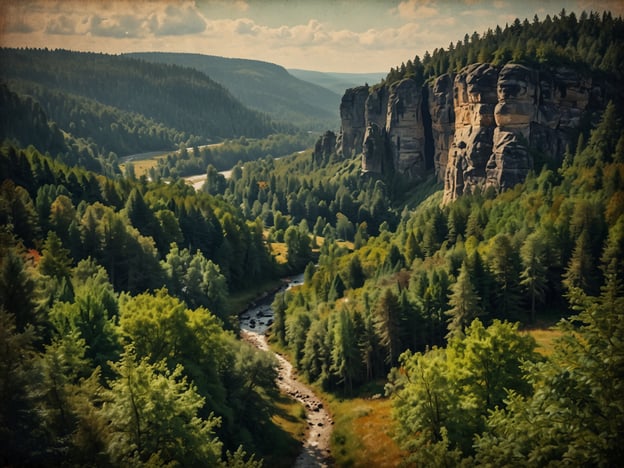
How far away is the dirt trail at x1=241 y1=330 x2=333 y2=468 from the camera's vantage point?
56.7m

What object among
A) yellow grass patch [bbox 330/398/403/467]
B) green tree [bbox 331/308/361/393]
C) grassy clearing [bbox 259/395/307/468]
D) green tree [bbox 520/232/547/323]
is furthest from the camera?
green tree [bbox 520/232/547/323]

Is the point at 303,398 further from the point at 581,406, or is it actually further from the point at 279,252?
the point at 279,252

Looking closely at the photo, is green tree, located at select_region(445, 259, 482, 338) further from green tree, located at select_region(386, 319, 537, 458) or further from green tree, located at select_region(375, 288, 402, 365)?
green tree, located at select_region(386, 319, 537, 458)

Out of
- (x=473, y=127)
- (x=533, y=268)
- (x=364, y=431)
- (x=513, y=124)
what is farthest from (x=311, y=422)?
(x=473, y=127)

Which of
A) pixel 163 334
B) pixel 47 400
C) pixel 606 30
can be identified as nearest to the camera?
pixel 47 400

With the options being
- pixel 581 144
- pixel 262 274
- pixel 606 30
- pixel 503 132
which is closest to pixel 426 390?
pixel 262 274

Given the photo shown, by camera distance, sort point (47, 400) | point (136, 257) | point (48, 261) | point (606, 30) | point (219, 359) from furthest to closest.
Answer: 1. point (606, 30)
2. point (136, 257)
3. point (48, 261)
4. point (219, 359)
5. point (47, 400)

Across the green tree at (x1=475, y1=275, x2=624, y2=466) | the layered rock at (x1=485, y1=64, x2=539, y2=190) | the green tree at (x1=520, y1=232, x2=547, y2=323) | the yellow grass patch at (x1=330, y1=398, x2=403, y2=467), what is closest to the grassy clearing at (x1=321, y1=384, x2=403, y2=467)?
the yellow grass patch at (x1=330, y1=398, x2=403, y2=467)

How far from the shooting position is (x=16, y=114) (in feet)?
640

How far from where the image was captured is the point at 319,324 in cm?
7719

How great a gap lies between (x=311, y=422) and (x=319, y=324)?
1464cm

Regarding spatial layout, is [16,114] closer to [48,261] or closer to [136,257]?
[136,257]

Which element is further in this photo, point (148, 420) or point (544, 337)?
point (544, 337)

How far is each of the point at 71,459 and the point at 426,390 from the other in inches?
874
